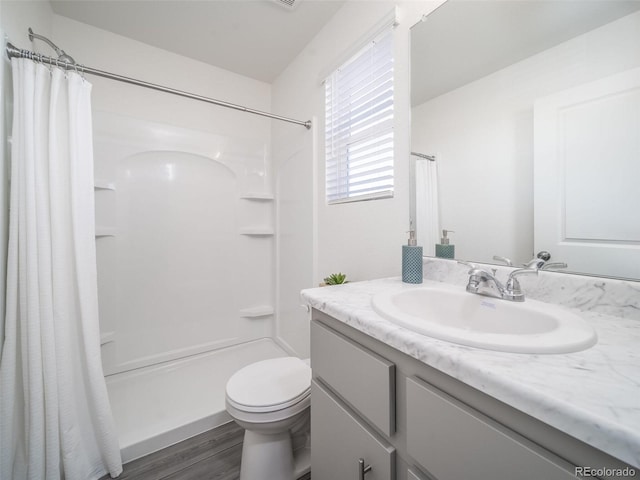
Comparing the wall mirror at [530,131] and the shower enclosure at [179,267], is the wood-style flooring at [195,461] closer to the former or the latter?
the shower enclosure at [179,267]

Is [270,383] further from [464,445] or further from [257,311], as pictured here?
[257,311]

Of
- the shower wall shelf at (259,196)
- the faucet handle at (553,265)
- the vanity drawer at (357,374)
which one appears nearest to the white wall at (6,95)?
the vanity drawer at (357,374)

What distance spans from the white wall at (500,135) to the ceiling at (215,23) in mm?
1117

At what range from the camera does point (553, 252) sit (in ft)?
2.48

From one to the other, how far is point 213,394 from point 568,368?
1.85 meters

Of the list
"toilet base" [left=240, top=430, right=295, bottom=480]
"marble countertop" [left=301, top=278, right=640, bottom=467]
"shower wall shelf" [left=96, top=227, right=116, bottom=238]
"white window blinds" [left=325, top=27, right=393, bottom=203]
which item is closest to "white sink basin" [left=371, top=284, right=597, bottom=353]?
"marble countertop" [left=301, top=278, right=640, bottom=467]

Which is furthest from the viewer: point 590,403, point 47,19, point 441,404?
point 47,19

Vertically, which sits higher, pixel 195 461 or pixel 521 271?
pixel 521 271

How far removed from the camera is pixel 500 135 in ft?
2.87

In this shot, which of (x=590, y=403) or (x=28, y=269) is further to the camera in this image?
(x=28, y=269)

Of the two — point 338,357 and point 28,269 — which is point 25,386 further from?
point 338,357

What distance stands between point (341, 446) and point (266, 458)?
23.8 inches

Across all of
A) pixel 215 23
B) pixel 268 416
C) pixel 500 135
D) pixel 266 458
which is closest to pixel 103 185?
pixel 215 23

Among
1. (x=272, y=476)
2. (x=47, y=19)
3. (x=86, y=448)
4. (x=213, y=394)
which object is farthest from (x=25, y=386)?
(x=47, y=19)
